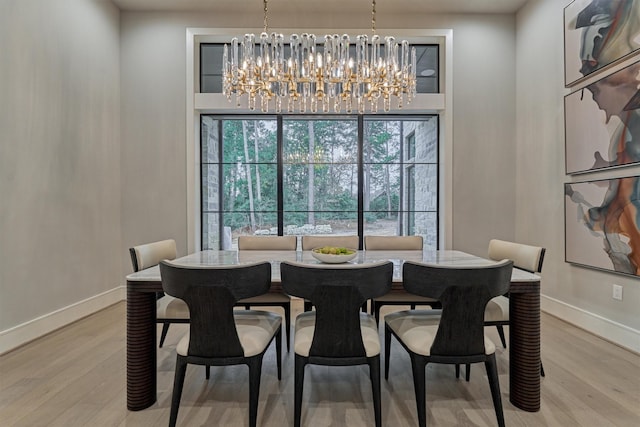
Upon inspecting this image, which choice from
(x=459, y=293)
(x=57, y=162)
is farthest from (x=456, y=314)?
(x=57, y=162)

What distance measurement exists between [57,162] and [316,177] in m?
2.66

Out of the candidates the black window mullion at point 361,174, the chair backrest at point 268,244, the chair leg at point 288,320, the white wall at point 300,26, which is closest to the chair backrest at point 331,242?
the chair backrest at point 268,244

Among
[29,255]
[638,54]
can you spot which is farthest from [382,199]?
[29,255]

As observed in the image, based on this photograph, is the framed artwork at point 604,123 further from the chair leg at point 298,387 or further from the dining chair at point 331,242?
the chair leg at point 298,387

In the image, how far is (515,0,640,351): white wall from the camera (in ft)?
9.13

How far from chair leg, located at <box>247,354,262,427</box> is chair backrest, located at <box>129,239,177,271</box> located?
102 cm

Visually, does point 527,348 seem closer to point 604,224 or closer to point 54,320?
point 604,224

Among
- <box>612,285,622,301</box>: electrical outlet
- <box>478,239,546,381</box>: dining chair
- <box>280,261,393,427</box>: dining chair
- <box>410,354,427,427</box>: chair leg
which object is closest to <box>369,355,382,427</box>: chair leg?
<box>280,261,393,427</box>: dining chair

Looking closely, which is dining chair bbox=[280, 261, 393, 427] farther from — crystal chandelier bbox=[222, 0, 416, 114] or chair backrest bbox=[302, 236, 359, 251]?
crystal chandelier bbox=[222, 0, 416, 114]

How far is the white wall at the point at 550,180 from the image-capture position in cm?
278

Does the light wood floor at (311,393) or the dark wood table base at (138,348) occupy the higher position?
the dark wood table base at (138,348)

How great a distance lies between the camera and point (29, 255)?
2.71 m

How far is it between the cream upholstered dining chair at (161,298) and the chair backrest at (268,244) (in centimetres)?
65

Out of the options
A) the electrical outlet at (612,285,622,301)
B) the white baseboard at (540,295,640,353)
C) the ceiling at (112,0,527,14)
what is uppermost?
the ceiling at (112,0,527,14)
